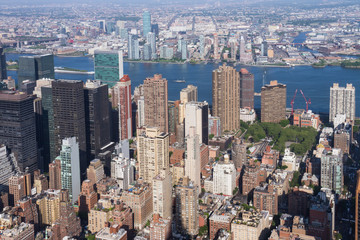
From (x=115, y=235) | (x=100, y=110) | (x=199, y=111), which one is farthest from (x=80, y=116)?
(x=115, y=235)

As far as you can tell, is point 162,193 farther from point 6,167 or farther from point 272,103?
point 272,103

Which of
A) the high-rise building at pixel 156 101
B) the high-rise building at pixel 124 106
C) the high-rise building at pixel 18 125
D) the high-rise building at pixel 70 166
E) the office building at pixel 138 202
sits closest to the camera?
the office building at pixel 138 202

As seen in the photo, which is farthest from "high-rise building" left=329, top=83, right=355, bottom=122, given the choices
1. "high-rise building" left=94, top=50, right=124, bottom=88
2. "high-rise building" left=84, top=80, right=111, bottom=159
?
"high-rise building" left=94, top=50, right=124, bottom=88

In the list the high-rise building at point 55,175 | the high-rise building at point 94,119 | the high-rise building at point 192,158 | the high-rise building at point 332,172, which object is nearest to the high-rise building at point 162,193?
the high-rise building at point 192,158

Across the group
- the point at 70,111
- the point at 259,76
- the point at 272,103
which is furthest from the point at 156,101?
the point at 259,76

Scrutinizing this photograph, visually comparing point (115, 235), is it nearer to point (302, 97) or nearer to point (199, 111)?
point (199, 111)

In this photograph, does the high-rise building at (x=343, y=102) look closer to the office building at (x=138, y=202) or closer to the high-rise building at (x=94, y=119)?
the high-rise building at (x=94, y=119)

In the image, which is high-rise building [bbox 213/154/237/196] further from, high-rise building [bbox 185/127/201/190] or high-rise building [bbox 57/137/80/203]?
high-rise building [bbox 57/137/80/203]
